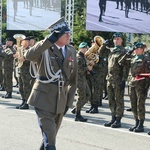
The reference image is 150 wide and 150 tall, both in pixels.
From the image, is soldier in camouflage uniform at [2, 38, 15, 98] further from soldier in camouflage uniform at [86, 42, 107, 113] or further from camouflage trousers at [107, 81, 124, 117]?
camouflage trousers at [107, 81, 124, 117]

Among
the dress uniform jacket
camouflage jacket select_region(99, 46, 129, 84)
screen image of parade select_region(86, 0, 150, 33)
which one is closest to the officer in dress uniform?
the dress uniform jacket

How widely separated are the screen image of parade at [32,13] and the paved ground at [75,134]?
29.5 feet

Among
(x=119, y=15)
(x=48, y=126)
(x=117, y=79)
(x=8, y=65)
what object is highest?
(x=119, y=15)

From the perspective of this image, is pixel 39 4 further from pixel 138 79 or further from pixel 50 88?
pixel 50 88

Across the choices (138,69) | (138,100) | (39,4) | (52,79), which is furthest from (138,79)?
(39,4)

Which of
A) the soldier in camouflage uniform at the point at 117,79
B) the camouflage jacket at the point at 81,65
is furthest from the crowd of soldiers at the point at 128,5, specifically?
the soldier in camouflage uniform at the point at 117,79

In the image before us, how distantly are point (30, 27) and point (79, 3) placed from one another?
2078 centimetres

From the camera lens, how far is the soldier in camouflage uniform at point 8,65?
13039 millimetres

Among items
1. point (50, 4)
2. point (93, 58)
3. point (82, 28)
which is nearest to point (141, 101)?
Result: point (93, 58)

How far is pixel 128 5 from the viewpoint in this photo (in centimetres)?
1609

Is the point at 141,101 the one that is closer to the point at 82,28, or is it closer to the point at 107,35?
the point at 107,35

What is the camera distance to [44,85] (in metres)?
5.53

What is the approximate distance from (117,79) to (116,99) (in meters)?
0.41

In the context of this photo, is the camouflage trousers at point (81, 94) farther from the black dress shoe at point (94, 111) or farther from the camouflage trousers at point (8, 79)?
the camouflage trousers at point (8, 79)
